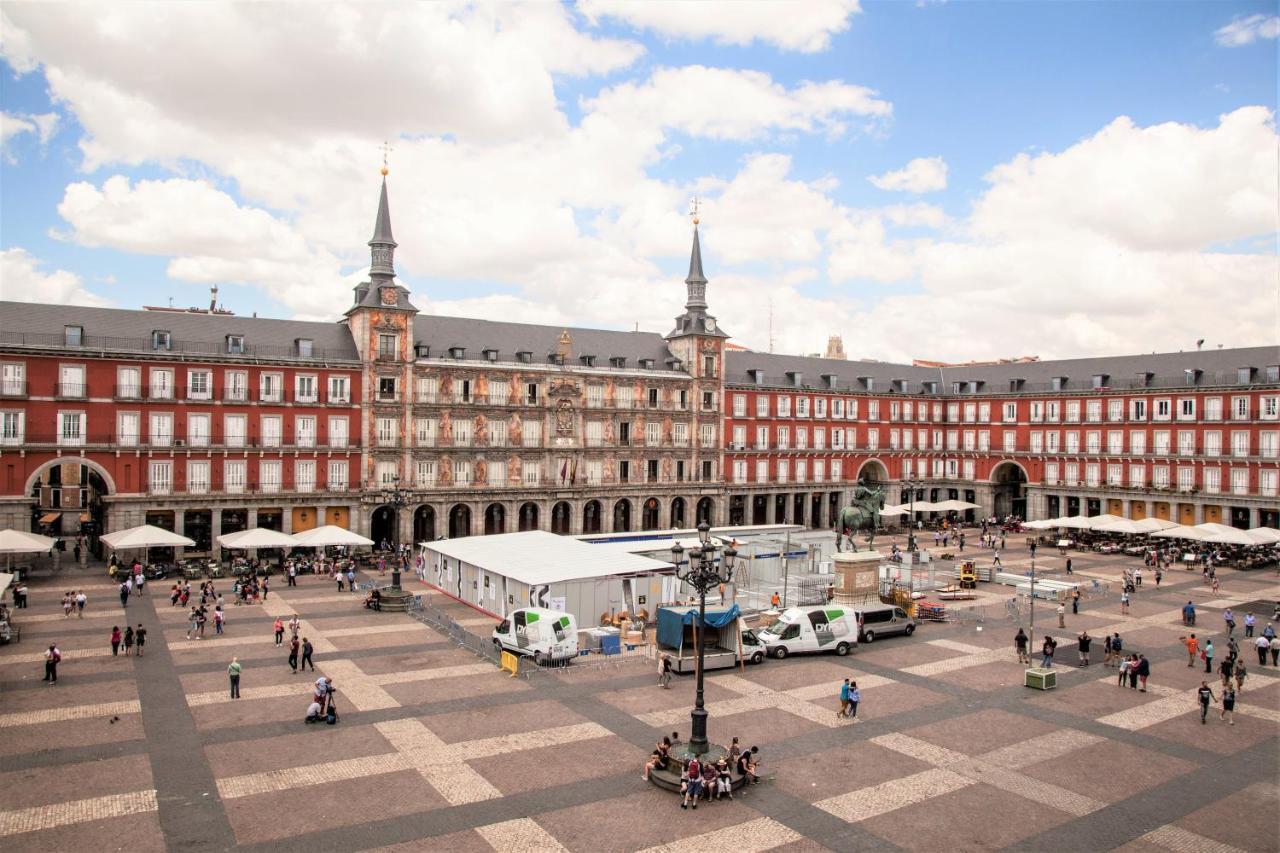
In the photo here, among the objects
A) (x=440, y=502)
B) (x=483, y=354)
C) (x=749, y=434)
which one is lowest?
(x=440, y=502)

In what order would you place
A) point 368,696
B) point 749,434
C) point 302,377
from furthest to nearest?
point 749,434 < point 302,377 < point 368,696

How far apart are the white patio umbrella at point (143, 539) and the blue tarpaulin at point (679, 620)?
99.3 ft

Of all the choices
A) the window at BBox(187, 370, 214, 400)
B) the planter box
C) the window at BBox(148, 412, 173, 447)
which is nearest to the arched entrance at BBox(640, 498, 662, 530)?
the window at BBox(187, 370, 214, 400)

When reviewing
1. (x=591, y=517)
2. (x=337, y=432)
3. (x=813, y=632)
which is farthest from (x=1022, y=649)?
(x=337, y=432)

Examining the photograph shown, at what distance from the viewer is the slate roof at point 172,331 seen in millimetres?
51562

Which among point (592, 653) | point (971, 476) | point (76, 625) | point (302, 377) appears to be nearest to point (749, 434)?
point (971, 476)

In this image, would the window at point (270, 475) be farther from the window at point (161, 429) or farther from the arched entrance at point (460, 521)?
the arched entrance at point (460, 521)

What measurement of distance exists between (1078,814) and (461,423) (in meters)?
49.7

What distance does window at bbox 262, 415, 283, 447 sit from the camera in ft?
185

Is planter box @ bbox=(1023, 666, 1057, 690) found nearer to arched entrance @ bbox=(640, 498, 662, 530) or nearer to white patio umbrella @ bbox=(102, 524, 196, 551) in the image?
white patio umbrella @ bbox=(102, 524, 196, 551)

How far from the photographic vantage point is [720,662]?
3128cm

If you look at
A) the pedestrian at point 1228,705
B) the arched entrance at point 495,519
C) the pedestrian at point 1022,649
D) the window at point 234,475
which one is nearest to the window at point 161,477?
the window at point 234,475

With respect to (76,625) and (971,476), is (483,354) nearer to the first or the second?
(76,625)

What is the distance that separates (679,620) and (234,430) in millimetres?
36875
